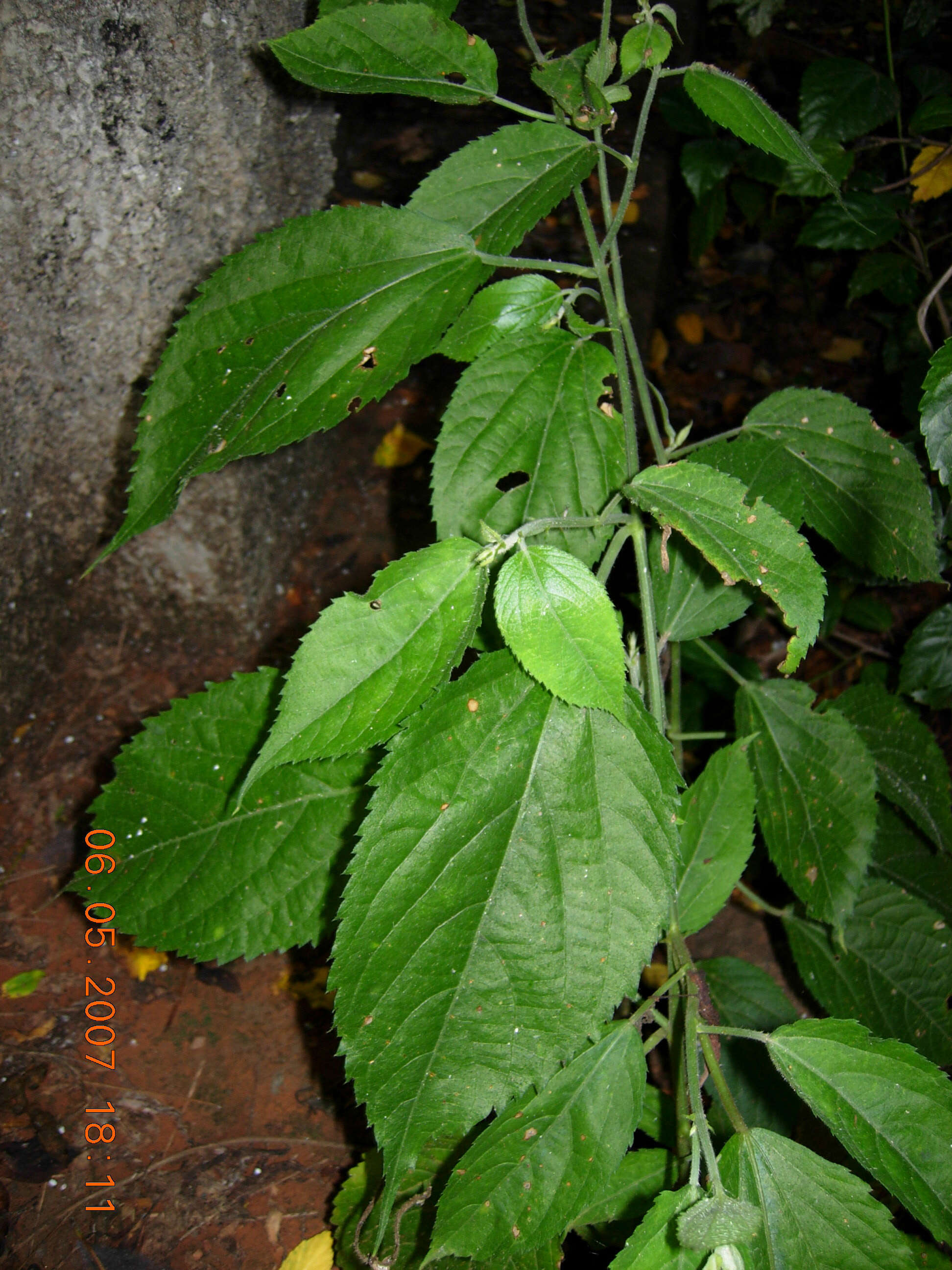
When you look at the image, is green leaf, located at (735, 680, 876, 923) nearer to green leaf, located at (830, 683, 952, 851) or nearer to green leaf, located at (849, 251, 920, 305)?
green leaf, located at (830, 683, 952, 851)

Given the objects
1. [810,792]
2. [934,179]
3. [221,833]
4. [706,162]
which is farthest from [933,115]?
[221,833]

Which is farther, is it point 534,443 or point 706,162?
point 706,162

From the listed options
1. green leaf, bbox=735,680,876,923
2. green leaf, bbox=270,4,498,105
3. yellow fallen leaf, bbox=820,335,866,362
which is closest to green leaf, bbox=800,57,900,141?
yellow fallen leaf, bbox=820,335,866,362

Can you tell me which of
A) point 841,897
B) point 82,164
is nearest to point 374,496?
point 82,164

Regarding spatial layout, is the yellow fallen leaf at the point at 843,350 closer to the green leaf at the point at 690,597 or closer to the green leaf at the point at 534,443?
the green leaf at the point at 690,597

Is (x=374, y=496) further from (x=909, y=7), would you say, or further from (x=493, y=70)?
(x=909, y=7)

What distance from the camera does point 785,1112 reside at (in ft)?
4.50

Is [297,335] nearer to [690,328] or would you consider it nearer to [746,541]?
[746,541]

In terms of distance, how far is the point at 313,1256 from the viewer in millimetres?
1396

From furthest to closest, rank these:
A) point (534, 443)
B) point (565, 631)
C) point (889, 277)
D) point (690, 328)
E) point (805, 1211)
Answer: point (690, 328)
point (889, 277)
point (534, 443)
point (805, 1211)
point (565, 631)

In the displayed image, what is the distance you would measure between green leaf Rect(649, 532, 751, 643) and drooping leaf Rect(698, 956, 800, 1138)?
2.05ft

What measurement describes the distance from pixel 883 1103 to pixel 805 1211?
0.51 feet

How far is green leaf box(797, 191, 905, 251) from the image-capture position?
6.59ft

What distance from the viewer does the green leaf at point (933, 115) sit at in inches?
69.7
